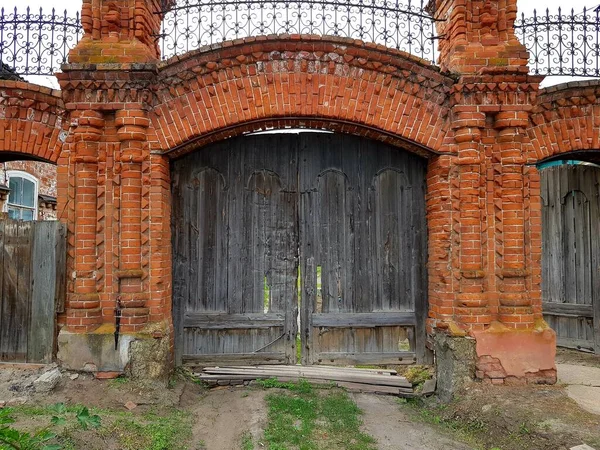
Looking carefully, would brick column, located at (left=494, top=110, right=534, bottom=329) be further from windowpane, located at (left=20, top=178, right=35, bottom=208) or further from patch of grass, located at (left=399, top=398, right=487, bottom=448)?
windowpane, located at (left=20, top=178, right=35, bottom=208)

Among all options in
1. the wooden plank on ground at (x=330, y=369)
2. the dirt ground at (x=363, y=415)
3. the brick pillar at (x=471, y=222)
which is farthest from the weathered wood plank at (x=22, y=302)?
the brick pillar at (x=471, y=222)

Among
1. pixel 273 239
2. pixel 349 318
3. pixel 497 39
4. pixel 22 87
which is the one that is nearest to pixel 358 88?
pixel 497 39

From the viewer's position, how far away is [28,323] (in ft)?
15.3

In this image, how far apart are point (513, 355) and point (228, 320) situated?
3.25 m

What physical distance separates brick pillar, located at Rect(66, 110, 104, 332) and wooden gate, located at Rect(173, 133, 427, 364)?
0.95 meters

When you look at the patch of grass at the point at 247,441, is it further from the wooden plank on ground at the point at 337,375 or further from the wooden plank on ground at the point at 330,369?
the wooden plank on ground at the point at 330,369

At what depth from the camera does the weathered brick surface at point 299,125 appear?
15.0ft

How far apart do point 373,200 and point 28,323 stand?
4.20 m

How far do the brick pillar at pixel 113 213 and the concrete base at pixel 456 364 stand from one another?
313 cm

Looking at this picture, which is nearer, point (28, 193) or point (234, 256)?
point (234, 256)

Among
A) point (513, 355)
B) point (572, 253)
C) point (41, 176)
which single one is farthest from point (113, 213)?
point (41, 176)

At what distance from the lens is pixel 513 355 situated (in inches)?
180

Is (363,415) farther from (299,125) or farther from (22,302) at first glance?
(22,302)

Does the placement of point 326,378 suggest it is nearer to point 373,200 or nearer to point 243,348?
point 243,348
